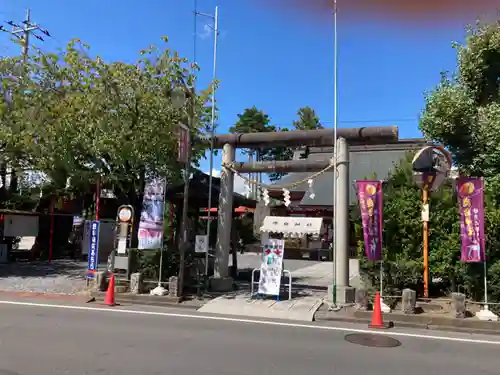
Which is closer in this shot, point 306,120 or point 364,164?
point 364,164

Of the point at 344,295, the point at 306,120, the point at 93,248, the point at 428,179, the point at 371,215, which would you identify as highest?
the point at 306,120

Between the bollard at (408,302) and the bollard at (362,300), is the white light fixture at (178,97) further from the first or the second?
the bollard at (408,302)

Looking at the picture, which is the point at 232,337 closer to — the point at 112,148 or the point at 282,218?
the point at 112,148

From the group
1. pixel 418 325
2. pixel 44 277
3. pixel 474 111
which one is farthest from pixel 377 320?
pixel 44 277

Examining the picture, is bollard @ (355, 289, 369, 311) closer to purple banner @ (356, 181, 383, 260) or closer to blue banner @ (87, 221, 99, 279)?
purple banner @ (356, 181, 383, 260)

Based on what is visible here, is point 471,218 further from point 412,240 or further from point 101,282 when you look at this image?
point 101,282

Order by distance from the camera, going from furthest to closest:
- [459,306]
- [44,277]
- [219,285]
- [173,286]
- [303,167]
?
1. [44,277]
2. [219,285]
3. [303,167]
4. [173,286]
5. [459,306]

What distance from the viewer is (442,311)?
430 inches

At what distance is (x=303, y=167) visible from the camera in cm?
1383

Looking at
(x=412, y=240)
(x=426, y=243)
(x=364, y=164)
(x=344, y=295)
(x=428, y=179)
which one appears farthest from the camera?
(x=364, y=164)

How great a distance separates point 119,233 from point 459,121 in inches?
397

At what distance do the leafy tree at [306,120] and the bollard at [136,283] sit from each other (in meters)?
36.1

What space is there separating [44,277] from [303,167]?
9.83m

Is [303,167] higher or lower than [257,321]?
higher
